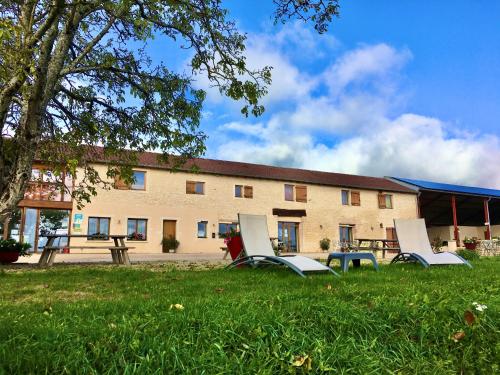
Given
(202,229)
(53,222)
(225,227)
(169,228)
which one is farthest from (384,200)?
(53,222)

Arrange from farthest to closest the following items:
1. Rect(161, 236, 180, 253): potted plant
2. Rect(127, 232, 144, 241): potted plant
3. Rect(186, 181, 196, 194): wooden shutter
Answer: Rect(186, 181, 196, 194): wooden shutter < Rect(161, 236, 180, 253): potted plant < Rect(127, 232, 144, 241): potted plant

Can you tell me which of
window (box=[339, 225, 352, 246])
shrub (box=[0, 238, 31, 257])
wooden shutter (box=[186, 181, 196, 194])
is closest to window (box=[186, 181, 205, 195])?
wooden shutter (box=[186, 181, 196, 194])

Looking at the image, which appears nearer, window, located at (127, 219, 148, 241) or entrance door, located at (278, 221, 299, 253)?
window, located at (127, 219, 148, 241)

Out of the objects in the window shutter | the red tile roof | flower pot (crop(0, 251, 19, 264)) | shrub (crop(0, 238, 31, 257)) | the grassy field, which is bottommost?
the grassy field

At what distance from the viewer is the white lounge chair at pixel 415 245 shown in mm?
9156

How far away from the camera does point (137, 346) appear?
257 cm

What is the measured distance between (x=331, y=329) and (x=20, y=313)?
105 inches

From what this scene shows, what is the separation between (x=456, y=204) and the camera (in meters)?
38.8

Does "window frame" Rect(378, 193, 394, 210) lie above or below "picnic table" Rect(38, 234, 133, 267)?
above

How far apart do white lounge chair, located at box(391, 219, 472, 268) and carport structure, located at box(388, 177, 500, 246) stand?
23.5m

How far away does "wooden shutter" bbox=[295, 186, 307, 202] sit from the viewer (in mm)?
30672

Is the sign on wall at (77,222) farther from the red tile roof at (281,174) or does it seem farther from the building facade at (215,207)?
the red tile roof at (281,174)

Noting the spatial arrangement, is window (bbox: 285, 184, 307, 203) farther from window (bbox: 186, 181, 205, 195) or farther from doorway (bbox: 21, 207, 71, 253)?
doorway (bbox: 21, 207, 71, 253)

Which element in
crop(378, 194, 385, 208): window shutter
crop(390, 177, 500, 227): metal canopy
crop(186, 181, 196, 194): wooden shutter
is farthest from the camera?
crop(390, 177, 500, 227): metal canopy
